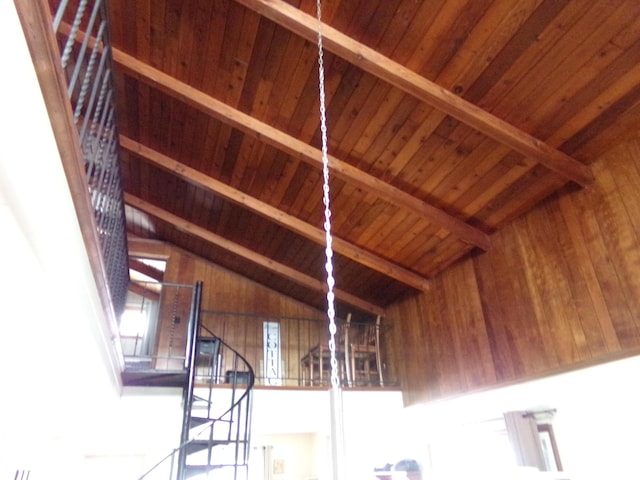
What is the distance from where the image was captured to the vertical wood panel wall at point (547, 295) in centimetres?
324

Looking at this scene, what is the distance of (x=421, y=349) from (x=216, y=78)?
4.03 m

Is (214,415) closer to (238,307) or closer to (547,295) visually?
(238,307)

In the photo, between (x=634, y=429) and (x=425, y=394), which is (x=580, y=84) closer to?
(x=634, y=429)

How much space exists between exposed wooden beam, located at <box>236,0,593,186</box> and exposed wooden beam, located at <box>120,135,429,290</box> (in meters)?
2.42

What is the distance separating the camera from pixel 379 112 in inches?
148

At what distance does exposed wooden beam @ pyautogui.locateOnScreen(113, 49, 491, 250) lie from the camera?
404cm

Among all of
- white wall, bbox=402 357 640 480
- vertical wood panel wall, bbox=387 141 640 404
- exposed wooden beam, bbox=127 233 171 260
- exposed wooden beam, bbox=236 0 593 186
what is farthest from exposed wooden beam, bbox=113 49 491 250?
exposed wooden beam, bbox=127 233 171 260

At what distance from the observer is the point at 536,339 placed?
394 cm

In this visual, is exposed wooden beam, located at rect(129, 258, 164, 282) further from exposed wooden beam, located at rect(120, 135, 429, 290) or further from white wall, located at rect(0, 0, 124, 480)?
white wall, located at rect(0, 0, 124, 480)

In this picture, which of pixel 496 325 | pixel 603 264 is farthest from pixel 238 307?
pixel 603 264

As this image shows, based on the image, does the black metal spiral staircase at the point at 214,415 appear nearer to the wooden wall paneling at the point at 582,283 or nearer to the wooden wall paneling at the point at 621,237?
the wooden wall paneling at the point at 582,283

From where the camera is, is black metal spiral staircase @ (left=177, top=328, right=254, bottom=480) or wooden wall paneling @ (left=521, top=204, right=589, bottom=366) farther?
black metal spiral staircase @ (left=177, top=328, right=254, bottom=480)

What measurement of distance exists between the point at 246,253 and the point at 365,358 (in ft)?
7.73

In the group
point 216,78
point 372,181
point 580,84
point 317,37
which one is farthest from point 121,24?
point 580,84
